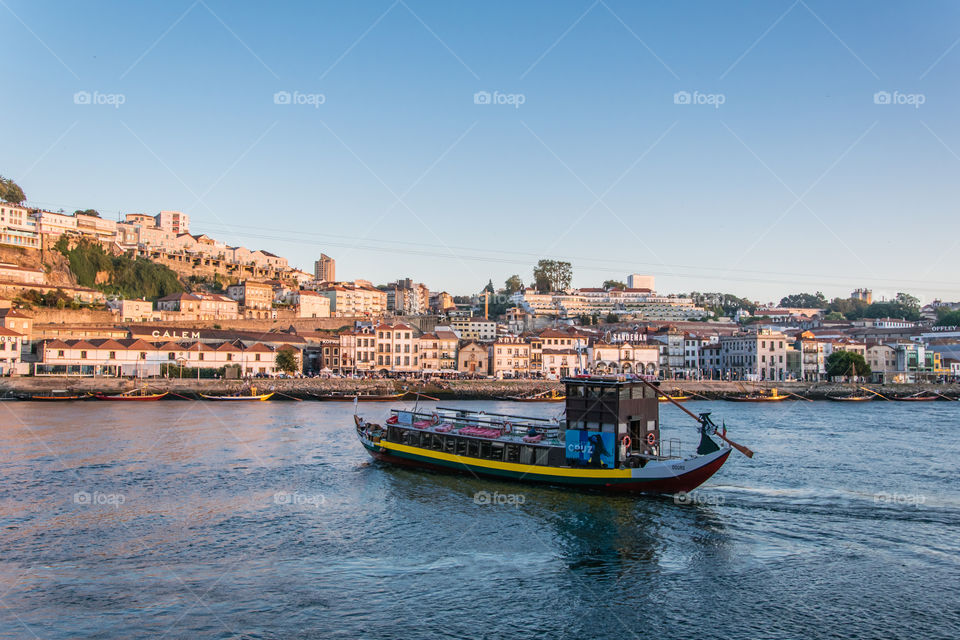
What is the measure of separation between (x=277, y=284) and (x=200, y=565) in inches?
3735

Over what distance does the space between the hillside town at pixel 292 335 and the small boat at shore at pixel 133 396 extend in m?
7.01

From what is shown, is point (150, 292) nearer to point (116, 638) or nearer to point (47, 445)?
point (47, 445)

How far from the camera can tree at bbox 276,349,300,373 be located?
6700 cm

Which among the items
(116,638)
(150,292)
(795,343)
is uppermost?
(150,292)

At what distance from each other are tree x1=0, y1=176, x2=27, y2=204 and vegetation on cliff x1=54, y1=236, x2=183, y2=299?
472 inches

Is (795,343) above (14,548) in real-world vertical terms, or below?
above

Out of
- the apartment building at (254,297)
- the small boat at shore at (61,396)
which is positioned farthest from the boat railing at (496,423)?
the apartment building at (254,297)

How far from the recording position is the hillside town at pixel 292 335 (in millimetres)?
62562

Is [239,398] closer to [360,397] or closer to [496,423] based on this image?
[360,397]

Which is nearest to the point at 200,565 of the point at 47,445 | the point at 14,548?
the point at 14,548

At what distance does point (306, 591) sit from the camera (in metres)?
13.0

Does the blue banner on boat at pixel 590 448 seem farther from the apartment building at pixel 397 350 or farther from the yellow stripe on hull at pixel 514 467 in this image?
the apartment building at pixel 397 350

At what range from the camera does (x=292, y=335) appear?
248 feet

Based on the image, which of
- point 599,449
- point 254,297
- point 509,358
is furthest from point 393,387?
point 599,449
